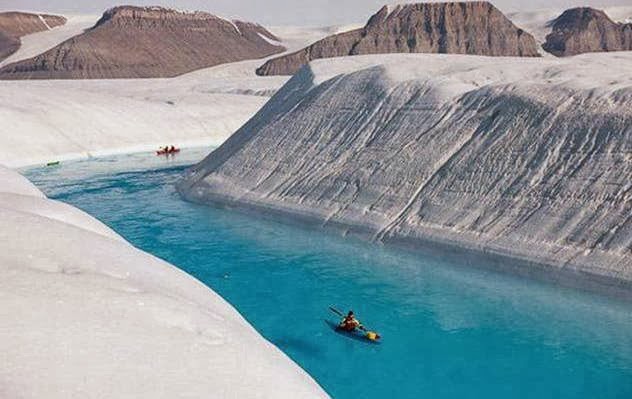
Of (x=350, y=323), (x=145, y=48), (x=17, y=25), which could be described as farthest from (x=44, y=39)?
(x=350, y=323)

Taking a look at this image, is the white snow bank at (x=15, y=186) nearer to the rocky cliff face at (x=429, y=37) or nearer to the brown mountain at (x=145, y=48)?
the rocky cliff face at (x=429, y=37)

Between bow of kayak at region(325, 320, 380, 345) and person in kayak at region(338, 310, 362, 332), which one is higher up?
person in kayak at region(338, 310, 362, 332)

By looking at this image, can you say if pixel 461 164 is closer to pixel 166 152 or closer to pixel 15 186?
pixel 15 186

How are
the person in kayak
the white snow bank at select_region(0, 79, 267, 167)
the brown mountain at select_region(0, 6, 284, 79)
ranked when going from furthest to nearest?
1. the brown mountain at select_region(0, 6, 284, 79)
2. the white snow bank at select_region(0, 79, 267, 167)
3. the person in kayak

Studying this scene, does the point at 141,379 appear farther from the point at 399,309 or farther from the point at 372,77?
the point at 372,77

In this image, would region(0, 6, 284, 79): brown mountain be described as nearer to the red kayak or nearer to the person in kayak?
the red kayak

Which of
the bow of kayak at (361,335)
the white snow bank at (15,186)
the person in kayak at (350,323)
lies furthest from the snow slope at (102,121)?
the person in kayak at (350,323)

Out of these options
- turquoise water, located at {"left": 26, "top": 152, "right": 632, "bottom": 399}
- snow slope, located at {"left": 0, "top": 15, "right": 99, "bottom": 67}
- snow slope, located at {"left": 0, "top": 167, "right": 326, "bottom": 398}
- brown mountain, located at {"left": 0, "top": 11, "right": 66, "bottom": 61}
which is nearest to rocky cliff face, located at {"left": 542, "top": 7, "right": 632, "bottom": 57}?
snow slope, located at {"left": 0, "top": 15, "right": 99, "bottom": 67}
